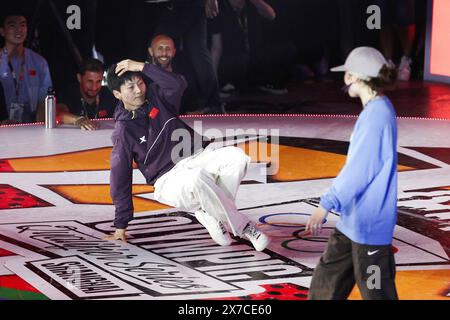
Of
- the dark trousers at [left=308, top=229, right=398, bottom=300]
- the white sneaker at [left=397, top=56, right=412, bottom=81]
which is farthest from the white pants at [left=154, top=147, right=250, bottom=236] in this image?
the white sneaker at [left=397, top=56, right=412, bottom=81]

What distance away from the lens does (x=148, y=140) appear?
668 cm

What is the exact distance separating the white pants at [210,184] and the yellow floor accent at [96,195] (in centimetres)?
125

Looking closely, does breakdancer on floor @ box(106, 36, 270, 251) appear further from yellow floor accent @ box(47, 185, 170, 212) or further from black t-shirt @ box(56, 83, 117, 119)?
black t-shirt @ box(56, 83, 117, 119)

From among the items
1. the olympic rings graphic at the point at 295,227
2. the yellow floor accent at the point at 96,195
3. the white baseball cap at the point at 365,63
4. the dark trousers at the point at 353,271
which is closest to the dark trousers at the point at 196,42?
the yellow floor accent at the point at 96,195

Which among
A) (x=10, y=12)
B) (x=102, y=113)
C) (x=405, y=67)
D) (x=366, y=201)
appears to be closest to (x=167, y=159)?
(x=366, y=201)

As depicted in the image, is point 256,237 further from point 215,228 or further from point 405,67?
point 405,67

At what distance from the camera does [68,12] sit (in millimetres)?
11484

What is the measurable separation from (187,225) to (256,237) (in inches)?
35.0

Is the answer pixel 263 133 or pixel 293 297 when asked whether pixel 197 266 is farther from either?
pixel 263 133

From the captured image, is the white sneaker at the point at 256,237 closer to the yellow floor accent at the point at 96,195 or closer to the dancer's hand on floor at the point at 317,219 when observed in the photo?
→ the yellow floor accent at the point at 96,195

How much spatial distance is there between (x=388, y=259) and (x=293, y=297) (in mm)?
1133

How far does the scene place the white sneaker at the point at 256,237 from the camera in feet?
21.6

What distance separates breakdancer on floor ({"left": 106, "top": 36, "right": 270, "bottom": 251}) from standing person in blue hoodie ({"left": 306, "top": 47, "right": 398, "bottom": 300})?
1798 millimetres

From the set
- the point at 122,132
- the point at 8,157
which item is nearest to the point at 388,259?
the point at 122,132
